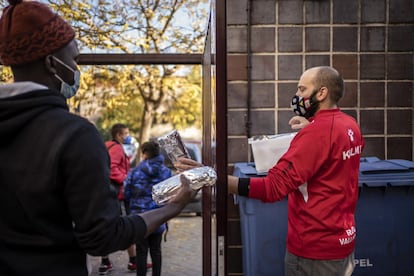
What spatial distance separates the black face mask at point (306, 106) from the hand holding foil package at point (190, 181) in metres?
0.93

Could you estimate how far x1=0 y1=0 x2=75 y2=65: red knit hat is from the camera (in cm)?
172

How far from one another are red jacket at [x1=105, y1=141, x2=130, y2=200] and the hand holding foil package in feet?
16.0

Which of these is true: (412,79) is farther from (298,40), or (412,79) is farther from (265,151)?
(265,151)

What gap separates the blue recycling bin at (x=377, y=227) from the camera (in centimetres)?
392

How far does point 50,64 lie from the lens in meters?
1.79

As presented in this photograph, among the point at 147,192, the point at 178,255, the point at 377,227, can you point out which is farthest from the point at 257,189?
the point at 178,255

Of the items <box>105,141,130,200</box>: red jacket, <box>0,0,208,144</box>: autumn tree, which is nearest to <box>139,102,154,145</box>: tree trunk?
<box>0,0,208,144</box>: autumn tree

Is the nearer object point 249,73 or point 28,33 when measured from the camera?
point 28,33

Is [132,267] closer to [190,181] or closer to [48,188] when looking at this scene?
[190,181]

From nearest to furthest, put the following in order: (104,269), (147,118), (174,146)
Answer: (174,146) < (104,269) < (147,118)

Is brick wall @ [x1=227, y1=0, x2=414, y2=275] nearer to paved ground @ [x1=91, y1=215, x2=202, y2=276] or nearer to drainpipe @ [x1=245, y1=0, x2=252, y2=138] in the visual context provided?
drainpipe @ [x1=245, y1=0, x2=252, y2=138]

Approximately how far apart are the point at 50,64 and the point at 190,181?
714 mm

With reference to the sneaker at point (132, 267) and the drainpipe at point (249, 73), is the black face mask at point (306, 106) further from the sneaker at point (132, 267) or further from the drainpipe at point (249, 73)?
the sneaker at point (132, 267)

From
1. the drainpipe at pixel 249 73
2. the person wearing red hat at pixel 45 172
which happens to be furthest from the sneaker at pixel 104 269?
the person wearing red hat at pixel 45 172
